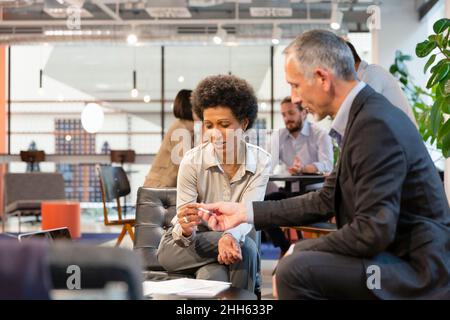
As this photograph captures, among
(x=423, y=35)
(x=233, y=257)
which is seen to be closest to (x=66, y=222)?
(x=423, y=35)

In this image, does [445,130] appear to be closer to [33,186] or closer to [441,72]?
[441,72]

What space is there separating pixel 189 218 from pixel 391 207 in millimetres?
932

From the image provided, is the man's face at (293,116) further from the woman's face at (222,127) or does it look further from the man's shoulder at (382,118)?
the man's shoulder at (382,118)

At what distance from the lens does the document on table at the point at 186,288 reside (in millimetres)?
1900

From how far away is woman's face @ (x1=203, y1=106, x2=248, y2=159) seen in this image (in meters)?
2.65

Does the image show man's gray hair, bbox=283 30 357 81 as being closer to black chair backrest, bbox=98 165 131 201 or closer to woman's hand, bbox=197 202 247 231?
woman's hand, bbox=197 202 247 231

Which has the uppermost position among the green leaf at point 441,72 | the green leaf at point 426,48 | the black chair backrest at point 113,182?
the green leaf at point 426,48

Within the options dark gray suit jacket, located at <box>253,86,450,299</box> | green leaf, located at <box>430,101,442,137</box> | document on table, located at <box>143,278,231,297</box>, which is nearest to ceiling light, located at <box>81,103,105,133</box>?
green leaf, located at <box>430,101,442,137</box>

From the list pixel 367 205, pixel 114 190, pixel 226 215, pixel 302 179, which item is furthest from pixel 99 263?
Answer: pixel 114 190

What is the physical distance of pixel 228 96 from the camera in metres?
2.71

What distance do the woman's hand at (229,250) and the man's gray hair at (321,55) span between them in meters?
0.83

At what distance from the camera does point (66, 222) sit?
8.70 meters

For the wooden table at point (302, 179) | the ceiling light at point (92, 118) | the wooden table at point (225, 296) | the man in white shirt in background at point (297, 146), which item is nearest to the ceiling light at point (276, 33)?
the ceiling light at point (92, 118)
